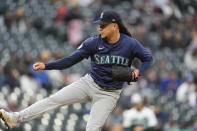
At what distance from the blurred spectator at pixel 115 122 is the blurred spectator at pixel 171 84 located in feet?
8.06

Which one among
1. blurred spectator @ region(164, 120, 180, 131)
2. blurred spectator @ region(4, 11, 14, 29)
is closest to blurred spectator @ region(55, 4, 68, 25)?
blurred spectator @ region(4, 11, 14, 29)

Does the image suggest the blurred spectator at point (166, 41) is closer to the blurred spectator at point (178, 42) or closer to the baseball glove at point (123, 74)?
the blurred spectator at point (178, 42)

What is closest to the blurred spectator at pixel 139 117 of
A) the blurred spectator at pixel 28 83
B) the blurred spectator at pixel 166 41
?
the blurred spectator at pixel 28 83

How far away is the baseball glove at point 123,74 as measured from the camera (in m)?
6.26

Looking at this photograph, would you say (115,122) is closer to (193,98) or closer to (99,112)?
(193,98)

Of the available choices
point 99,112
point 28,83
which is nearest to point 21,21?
point 28,83

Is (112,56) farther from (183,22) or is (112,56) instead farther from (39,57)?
(183,22)

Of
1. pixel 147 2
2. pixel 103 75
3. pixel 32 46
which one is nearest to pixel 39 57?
pixel 32 46

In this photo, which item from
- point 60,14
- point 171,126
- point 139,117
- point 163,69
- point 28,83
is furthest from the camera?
point 60,14

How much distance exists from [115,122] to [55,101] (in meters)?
4.09

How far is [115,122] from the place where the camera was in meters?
10.5

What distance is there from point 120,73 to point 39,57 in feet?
24.4

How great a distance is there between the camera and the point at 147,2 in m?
16.9

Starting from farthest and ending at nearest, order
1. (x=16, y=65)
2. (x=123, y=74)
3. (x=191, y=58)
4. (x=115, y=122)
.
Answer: (x=191, y=58), (x=16, y=65), (x=115, y=122), (x=123, y=74)
